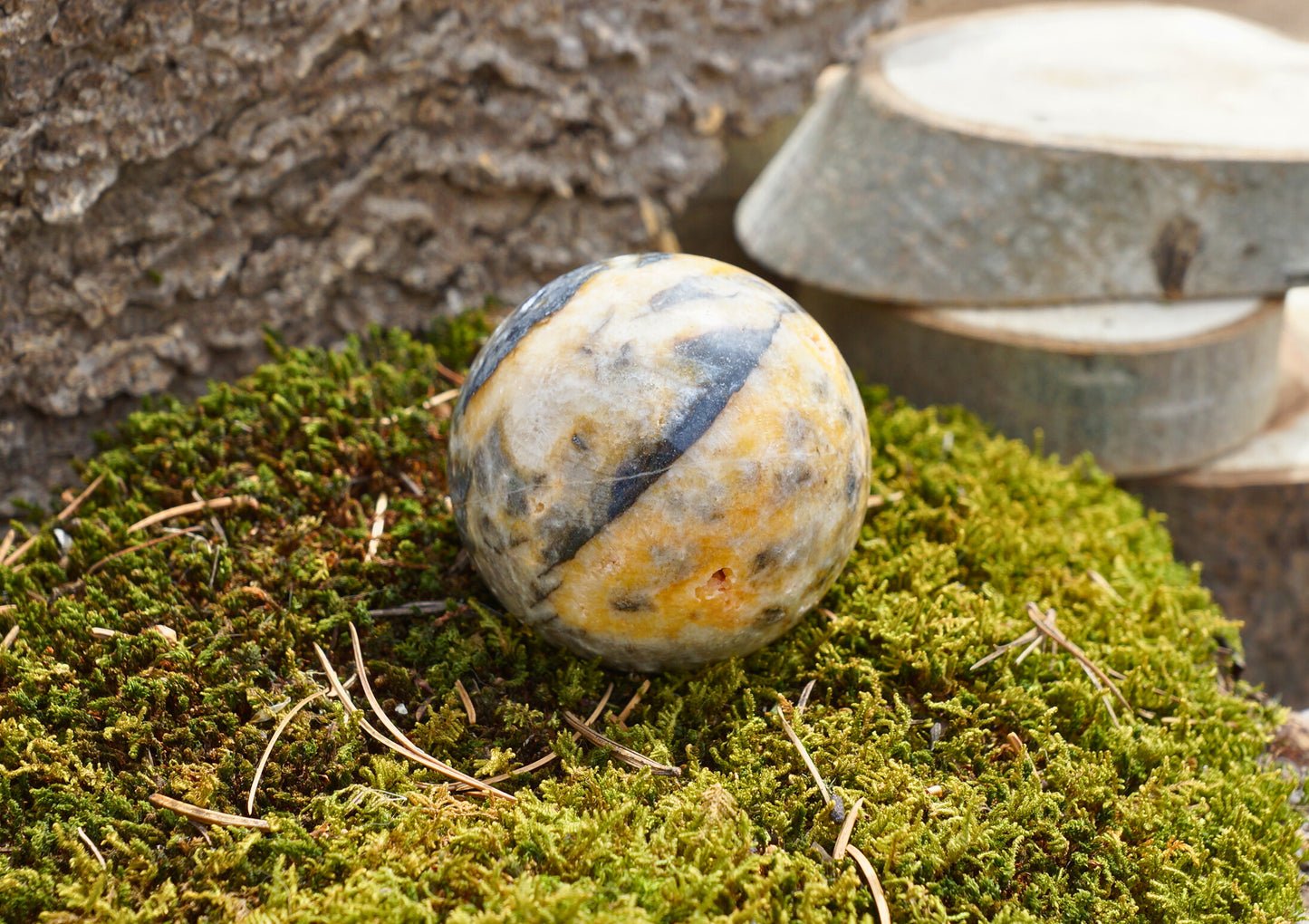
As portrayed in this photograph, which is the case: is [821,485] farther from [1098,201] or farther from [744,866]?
[1098,201]

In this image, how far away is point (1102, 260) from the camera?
9.08 ft

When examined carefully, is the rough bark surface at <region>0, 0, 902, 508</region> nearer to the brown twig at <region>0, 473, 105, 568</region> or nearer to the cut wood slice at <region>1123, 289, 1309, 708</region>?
the brown twig at <region>0, 473, 105, 568</region>

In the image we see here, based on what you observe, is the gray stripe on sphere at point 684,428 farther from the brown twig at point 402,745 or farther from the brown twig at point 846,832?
the brown twig at point 846,832

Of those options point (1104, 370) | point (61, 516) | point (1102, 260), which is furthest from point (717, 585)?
point (1102, 260)

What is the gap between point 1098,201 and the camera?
267 cm

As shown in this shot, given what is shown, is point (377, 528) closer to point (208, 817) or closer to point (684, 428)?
point (208, 817)

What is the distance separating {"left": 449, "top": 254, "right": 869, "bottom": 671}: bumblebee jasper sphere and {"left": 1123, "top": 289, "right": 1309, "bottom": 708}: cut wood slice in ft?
6.31

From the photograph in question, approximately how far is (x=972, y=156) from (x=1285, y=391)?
1.59 metres

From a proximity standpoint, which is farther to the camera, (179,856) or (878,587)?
(878,587)

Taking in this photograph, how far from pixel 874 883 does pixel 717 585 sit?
483 millimetres

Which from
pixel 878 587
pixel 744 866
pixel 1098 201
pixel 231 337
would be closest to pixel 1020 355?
pixel 1098 201

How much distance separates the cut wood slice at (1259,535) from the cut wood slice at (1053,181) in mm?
552

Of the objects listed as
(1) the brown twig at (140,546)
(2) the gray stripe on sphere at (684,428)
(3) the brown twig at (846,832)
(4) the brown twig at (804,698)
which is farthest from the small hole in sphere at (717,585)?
(1) the brown twig at (140,546)

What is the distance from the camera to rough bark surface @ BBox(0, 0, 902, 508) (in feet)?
6.48
